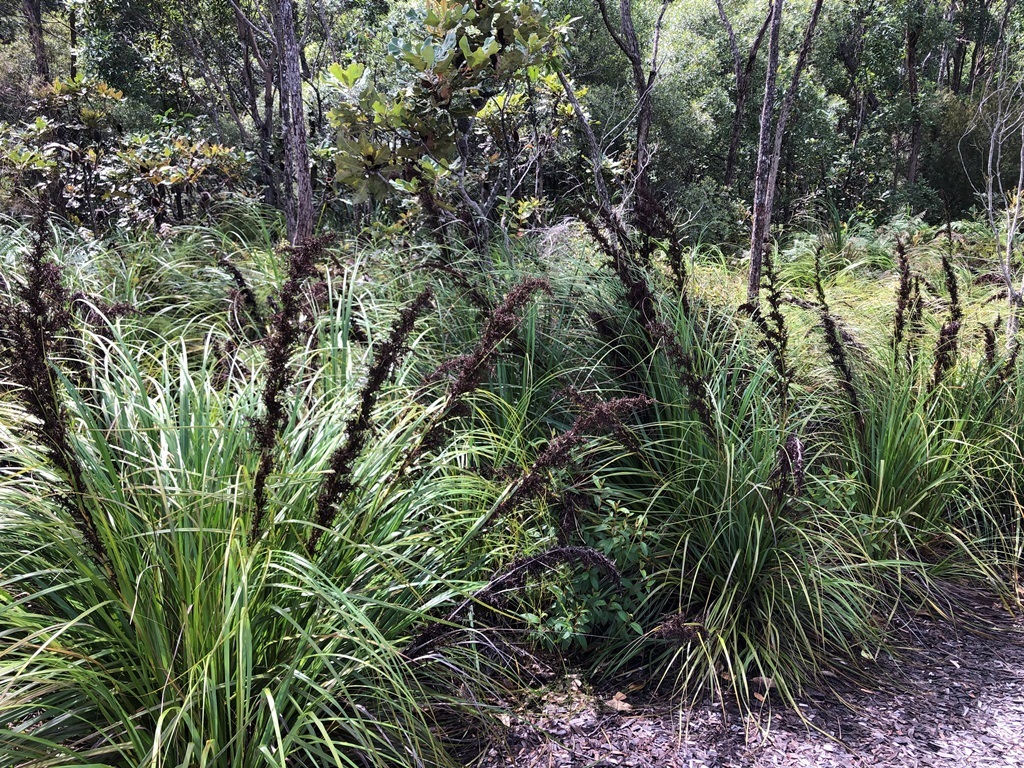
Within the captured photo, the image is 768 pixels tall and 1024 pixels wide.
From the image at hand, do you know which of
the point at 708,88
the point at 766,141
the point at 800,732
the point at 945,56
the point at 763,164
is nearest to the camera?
the point at 800,732

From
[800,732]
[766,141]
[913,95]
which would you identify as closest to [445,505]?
[800,732]

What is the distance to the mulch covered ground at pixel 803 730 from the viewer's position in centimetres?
227

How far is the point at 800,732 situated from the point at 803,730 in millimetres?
17

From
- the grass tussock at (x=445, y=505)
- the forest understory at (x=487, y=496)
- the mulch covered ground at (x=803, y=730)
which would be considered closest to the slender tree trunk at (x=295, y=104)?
the forest understory at (x=487, y=496)

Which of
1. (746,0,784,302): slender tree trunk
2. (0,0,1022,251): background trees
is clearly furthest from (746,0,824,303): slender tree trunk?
(0,0,1022,251): background trees

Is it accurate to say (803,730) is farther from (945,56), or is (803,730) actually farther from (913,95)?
(945,56)

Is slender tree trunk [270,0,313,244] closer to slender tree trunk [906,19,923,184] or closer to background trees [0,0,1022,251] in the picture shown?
background trees [0,0,1022,251]

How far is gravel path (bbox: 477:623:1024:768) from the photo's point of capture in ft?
7.43

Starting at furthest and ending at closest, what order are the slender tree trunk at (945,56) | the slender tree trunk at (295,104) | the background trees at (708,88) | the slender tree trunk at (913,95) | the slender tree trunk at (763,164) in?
1. the slender tree trunk at (945,56)
2. the slender tree trunk at (913,95)
3. the background trees at (708,88)
4. the slender tree trunk at (295,104)
5. the slender tree trunk at (763,164)

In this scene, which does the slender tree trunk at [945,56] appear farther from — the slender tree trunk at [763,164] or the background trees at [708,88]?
the slender tree trunk at [763,164]

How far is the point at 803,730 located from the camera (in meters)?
2.40

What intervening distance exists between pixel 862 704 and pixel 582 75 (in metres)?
10.9

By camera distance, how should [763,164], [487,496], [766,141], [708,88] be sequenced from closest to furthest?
1. [487,496]
2. [766,141]
3. [763,164]
4. [708,88]

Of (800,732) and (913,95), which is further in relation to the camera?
(913,95)
